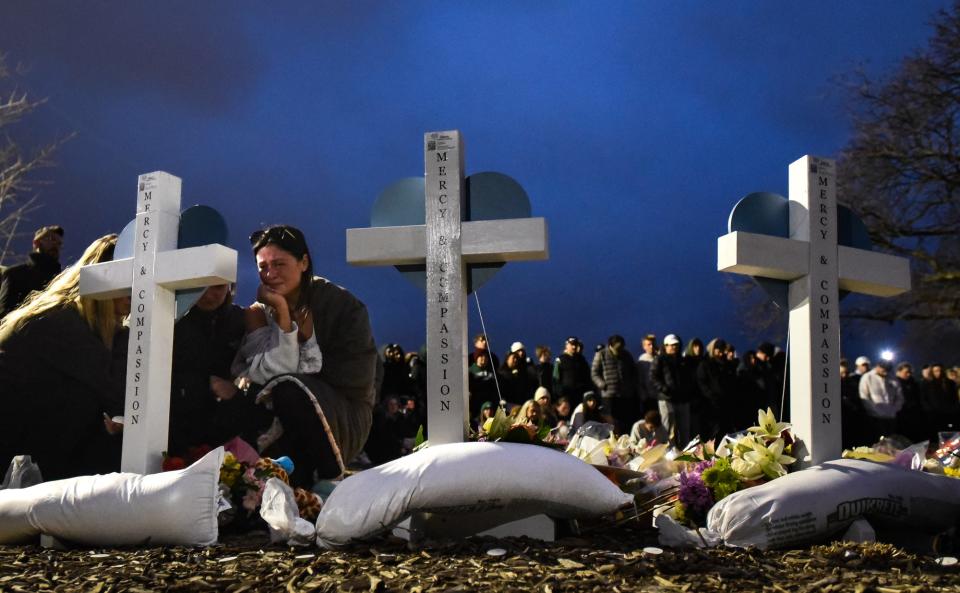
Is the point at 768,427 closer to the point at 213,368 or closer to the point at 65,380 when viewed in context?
the point at 213,368

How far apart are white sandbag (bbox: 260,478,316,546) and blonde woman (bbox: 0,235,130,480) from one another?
8.39 ft

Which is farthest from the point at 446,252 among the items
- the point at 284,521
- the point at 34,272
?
the point at 34,272

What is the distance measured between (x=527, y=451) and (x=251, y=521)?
1.81 meters

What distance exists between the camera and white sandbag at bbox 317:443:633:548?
13.3ft

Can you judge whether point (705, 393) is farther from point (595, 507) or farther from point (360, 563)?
point (360, 563)

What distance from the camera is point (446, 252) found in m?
4.85

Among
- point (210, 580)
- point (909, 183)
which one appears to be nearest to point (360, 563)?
point (210, 580)

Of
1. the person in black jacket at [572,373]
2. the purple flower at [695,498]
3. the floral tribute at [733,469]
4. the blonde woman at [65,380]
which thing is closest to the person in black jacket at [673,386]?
the person in black jacket at [572,373]

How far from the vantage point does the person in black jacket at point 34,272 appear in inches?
291

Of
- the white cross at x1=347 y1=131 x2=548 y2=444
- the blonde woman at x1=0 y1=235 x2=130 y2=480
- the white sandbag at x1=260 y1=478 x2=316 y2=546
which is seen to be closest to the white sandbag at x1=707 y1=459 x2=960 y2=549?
the white cross at x1=347 y1=131 x2=548 y2=444

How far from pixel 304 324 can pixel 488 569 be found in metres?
3.66

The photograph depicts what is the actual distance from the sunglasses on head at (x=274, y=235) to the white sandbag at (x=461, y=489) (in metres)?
2.97

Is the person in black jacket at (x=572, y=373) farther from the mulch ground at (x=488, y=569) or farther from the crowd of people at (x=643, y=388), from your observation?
the mulch ground at (x=488, y=569)

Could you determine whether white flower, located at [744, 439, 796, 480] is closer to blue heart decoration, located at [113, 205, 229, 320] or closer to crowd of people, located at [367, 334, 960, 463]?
blue heart decoration, located at [113, 205, 229, 320]
